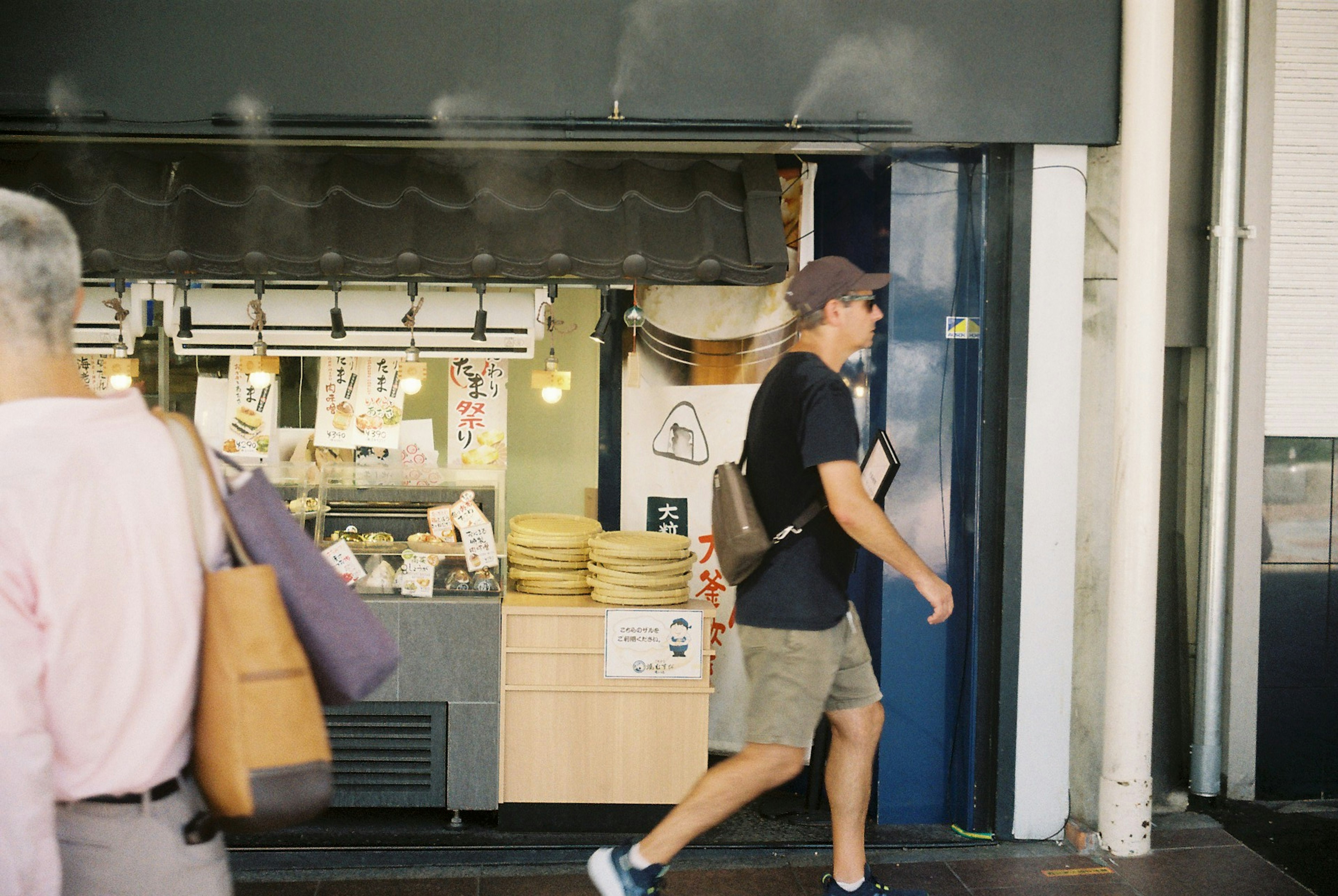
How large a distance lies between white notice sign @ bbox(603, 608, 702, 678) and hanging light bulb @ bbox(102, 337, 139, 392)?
3147mm

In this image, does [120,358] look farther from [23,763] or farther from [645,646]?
[23,763]

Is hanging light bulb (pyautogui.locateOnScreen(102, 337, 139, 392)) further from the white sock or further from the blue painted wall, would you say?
the blue painted wall

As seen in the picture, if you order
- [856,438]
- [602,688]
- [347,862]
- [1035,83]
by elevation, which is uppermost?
[1035,83]

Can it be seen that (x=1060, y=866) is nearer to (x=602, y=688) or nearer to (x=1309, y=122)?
(x=602, y=688)

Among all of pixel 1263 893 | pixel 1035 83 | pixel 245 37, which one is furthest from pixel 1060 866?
pixel 245 37

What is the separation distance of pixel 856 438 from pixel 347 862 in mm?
3073

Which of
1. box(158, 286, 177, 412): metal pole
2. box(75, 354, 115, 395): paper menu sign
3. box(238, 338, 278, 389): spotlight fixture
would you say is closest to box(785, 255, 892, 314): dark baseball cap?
box(238, 338, 278, 389): spotlight fixture

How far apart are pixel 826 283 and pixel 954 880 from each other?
2769 mm

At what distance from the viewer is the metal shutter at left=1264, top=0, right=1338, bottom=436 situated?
547 cm

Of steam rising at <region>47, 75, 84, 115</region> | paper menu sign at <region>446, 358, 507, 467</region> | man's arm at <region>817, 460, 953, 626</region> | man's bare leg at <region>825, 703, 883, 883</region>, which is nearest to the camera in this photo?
man's arm at <region>817, 460, 953, 626</region>

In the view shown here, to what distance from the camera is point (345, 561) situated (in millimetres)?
5375

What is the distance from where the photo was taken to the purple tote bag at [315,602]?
199 centimetres

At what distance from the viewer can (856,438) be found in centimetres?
371

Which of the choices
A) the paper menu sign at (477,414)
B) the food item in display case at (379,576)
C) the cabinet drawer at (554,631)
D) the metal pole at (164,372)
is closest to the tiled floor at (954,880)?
the cabinet drawer at (554,631)
